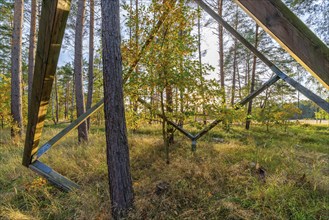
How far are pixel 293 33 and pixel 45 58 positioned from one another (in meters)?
2.63

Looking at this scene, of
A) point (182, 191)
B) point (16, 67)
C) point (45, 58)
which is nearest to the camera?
point (45, 58)

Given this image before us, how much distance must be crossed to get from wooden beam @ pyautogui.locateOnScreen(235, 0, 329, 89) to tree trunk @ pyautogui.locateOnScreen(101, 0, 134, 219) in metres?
1.92

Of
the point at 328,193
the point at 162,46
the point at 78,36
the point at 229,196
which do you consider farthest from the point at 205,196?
the point at 78,36

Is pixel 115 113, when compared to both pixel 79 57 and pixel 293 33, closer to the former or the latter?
pixel 293 33

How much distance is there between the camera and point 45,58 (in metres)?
2.39

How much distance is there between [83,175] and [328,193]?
4.70 meters

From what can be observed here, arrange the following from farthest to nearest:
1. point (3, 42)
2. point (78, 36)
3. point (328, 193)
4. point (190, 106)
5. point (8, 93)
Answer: point (3, 42)
point (8, 93)
point (78, 36)
point (190, 106)
point (328, 193)

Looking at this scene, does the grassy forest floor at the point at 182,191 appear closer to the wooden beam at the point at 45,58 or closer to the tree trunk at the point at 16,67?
the wooden beam at the point at 45,58

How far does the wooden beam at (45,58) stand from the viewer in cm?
205

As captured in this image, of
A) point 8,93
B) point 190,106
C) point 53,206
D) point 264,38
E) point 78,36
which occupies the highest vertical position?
point 264,38

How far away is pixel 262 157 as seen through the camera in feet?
16.7

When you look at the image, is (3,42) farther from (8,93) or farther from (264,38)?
(264,38)

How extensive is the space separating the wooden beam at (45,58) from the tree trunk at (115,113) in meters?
0.58

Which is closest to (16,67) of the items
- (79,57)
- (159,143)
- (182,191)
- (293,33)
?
(79,57)
